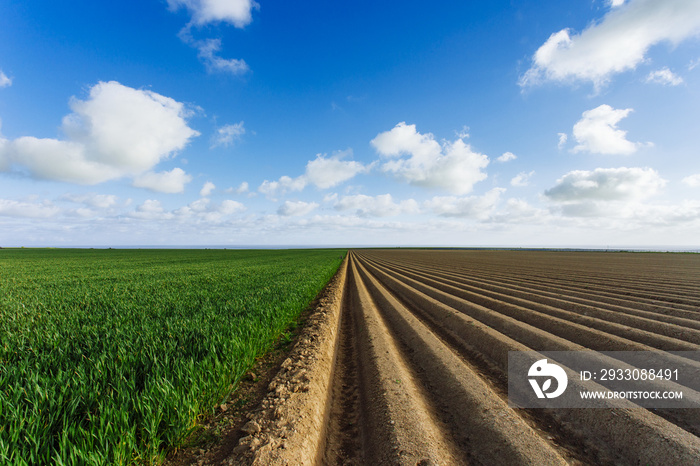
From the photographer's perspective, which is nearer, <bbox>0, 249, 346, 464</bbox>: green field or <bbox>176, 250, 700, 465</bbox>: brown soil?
<bbox>0, 249, 346, 464</bbox>: green field

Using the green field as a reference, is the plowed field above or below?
below

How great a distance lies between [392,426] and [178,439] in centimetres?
230

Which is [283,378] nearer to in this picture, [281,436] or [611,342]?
[281,436]

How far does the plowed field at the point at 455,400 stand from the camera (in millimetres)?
2764

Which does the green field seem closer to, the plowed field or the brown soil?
the brown soil

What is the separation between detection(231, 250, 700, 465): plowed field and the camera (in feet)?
9.07

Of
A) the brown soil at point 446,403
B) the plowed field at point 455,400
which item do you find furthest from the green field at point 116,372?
the plowed field at point 455,400

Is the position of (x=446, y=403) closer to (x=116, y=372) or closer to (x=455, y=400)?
(x=455, y=400)

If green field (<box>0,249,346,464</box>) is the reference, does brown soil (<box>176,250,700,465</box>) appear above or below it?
below

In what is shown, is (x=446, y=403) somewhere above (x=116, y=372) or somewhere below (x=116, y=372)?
below

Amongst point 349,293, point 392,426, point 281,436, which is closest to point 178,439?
point 281,436

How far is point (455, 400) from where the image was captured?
368 centimetres

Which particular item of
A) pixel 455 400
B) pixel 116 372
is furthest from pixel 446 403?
pixel 116 372

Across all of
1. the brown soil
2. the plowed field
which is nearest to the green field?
the brown soil
